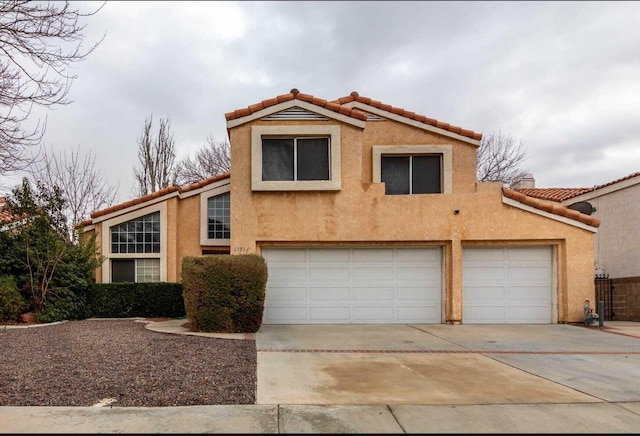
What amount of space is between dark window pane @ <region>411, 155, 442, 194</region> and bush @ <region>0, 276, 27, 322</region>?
10.8m

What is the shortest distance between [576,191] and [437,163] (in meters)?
7.16

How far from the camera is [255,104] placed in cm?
1244

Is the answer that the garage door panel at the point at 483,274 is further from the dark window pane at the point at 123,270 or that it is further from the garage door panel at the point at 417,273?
the dark window pane at the point at 123,270

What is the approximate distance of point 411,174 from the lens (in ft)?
44.5

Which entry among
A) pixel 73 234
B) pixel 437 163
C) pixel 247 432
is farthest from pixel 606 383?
pixel 73 234

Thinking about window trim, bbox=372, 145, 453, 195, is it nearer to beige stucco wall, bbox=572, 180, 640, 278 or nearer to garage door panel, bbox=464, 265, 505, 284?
garage door panel, bbox=464, 265, 505, 284

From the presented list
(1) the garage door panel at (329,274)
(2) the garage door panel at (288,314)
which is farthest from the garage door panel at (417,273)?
(2) the garage door panel at (288,314)

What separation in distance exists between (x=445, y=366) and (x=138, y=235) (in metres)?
10.0

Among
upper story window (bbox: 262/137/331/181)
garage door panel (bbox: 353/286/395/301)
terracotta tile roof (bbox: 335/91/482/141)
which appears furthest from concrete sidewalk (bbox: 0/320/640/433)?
terracotta tile roof (bbox: 335/91/482/141)

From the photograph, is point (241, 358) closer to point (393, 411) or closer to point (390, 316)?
point (393, 411)

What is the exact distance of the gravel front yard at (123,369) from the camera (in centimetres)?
527

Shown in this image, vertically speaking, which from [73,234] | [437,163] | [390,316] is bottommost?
[390,316]

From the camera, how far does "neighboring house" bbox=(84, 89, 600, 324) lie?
12.3 m

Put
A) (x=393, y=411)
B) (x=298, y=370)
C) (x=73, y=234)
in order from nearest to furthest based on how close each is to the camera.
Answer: (x=393, y=411), (x=298, y=370), (x=73, y=234)
